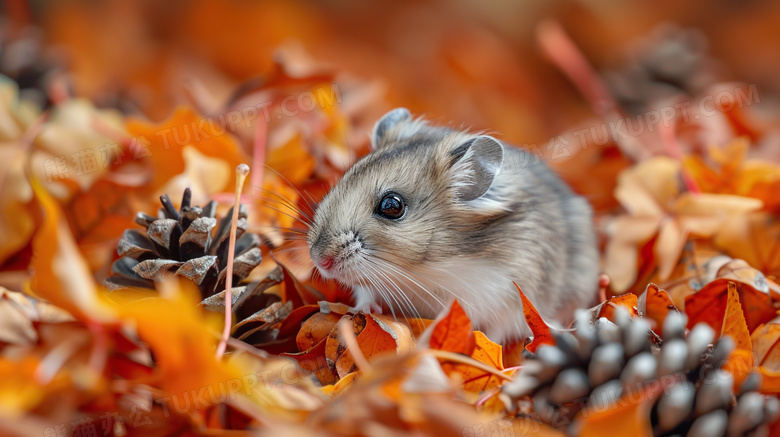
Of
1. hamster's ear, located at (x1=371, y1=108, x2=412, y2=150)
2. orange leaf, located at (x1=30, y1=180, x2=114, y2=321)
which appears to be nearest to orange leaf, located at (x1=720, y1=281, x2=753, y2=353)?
hamster's ear, located at (x1=371, y1=108, x2=412, y2=150)

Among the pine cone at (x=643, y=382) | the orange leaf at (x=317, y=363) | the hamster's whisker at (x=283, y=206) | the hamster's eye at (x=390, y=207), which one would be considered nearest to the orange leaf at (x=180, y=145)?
the hamster's whisker at (x=283, y=206)

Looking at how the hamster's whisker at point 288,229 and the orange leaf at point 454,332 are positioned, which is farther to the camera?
the hamster's whisker at point 288,229

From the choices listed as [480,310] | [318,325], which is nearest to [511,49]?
[480,310]

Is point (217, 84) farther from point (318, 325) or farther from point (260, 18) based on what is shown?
point (318, 325)

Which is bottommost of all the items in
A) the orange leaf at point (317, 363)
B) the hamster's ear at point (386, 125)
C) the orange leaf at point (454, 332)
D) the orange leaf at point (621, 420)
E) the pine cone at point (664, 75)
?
the orange leaf at point (317, 363)

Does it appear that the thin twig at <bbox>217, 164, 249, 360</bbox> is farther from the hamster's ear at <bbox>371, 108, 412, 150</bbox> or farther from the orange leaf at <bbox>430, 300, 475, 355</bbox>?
the hamster's ear at <bbox>371, 108, 412, 150</bbox>

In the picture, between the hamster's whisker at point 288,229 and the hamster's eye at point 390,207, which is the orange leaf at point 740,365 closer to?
the hamster's eye at point 390,207

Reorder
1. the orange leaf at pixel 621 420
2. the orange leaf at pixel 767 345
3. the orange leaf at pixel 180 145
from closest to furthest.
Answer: the orange leaf at pixel 621 420
the orange leaf at pixel 767 345
the orange leaf at pixel 180 145
